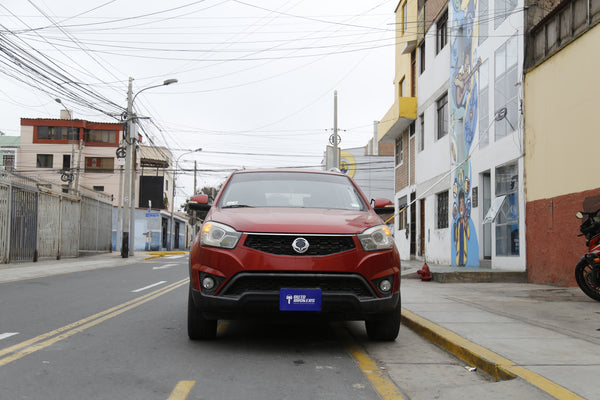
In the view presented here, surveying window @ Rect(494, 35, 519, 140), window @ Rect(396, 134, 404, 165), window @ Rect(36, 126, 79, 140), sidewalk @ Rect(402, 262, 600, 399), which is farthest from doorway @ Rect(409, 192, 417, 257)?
window @ Rect(36, 126, 79, 140)

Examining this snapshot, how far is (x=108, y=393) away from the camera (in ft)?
12.1

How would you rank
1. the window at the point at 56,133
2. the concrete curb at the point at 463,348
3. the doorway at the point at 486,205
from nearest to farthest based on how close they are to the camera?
the concrete curb at the point at 463,348
the doorway at the point at 486,205
the window at the point at 56,133

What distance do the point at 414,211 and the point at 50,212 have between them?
1489cm

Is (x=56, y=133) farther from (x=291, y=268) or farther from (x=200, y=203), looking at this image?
(x=291, y=268)

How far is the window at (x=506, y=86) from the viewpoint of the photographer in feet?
45.5

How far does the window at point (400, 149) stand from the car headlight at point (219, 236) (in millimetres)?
22302

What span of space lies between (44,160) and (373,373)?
57.5 m

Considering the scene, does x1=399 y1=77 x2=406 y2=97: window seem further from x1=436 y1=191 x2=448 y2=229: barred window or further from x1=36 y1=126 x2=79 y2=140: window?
x1=36 y1=126 x2=79 y2=140: window

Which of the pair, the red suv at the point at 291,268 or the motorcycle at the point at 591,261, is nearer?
the red suv at the point at 291,268

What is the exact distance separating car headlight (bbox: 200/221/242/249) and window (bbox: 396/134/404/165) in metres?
22.3

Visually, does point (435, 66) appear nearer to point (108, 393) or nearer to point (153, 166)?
point (108, 393)

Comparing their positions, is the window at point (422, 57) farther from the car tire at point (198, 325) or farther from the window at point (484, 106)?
the car tire at point (198, 325)

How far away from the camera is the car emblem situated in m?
4.81

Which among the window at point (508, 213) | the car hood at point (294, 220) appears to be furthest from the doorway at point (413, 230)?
the car hood at point (294, 220)
